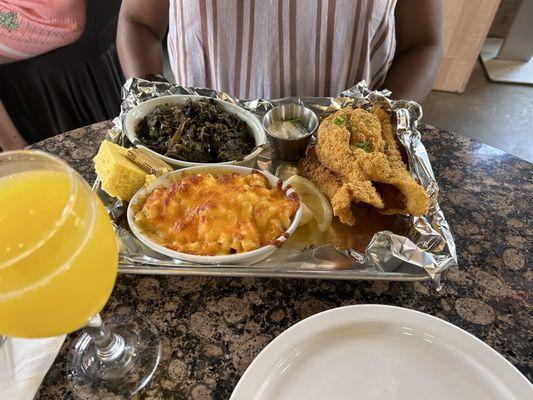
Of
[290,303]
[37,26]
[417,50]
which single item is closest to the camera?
[290,303]

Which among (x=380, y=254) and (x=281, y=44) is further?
(x=281, y=44)

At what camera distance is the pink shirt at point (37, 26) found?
210 cm

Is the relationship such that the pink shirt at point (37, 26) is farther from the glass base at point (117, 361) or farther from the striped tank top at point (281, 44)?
the glass base at point (117, 361)

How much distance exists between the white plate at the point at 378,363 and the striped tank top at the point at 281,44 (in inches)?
37.8

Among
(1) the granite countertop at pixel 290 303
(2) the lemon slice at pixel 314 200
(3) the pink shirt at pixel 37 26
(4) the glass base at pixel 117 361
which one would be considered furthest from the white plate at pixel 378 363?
(3) the pink shirt at pixel 37 26

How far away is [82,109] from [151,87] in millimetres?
1087

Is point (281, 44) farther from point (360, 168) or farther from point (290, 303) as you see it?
point (290, 303)

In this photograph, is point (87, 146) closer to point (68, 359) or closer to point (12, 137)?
point (68, 359)

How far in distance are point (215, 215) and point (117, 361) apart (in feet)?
1.28

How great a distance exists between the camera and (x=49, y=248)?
0.59 metres

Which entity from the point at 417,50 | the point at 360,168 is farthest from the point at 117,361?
the point at 417,50

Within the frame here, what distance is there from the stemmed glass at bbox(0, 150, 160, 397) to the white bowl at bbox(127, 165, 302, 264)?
262mm

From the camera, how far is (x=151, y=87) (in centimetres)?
160

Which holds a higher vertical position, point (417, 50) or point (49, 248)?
point (49, 248)
